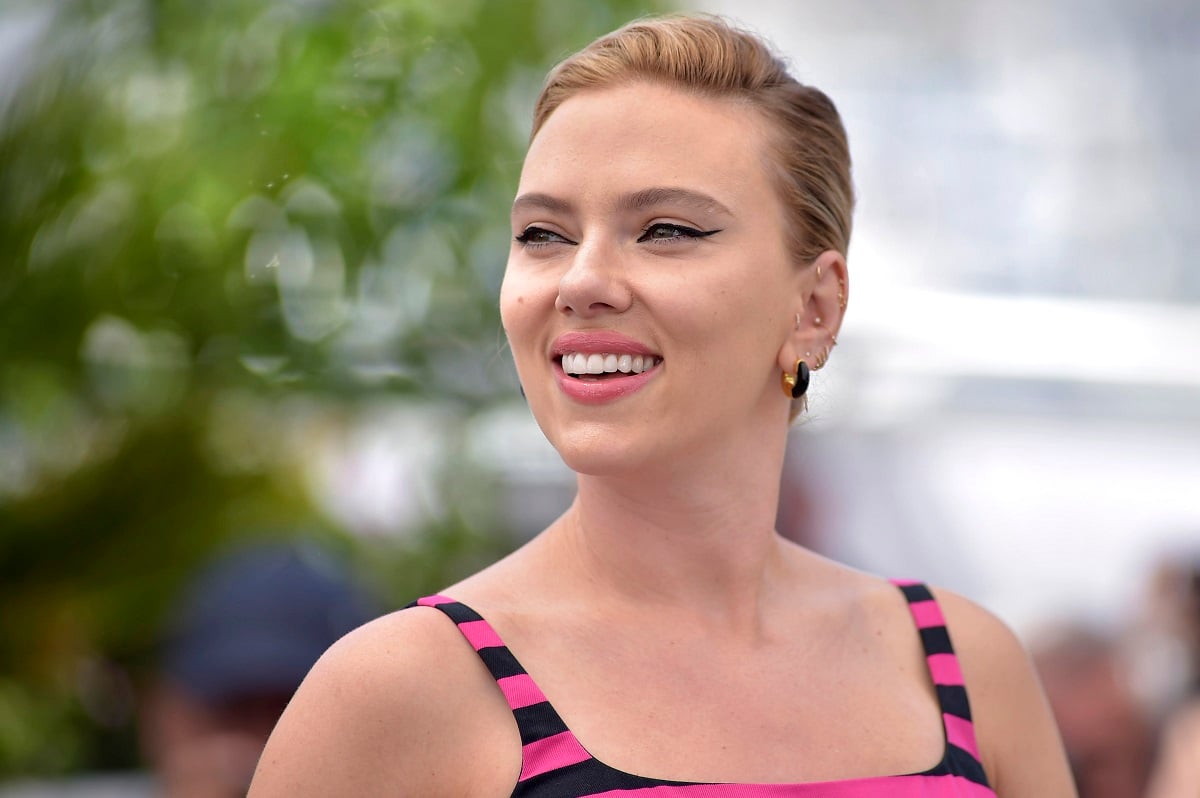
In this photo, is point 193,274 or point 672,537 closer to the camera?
point 672,537

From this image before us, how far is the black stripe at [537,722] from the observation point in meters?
1.55

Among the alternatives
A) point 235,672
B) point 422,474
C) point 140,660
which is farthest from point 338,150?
point 235,672

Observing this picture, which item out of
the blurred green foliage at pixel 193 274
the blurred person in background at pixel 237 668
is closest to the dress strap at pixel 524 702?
the blurred person in background at pixel 237 668

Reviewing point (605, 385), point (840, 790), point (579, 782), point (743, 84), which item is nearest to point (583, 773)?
point (579, 782)

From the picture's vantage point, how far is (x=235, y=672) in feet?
8.34

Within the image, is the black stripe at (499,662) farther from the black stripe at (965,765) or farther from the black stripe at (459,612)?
Result: the black stripe at (965,765)

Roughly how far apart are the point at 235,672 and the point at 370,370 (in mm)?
2223

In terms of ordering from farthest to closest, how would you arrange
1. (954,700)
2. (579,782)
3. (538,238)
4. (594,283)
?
(954,700) → (538,238) → (594,283) → (579,782)

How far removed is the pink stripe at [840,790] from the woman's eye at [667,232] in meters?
0.65

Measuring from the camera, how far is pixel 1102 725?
13.9ft

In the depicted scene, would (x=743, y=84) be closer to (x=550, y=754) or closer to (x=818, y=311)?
(x=818, y=311)

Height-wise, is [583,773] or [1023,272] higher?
[1023,272]

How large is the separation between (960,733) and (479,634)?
685 mm

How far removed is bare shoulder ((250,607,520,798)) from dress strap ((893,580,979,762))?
0.64 meters
